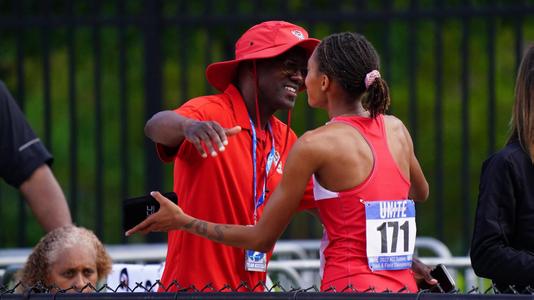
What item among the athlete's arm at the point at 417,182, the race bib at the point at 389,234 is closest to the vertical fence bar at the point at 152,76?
the athlete's arm at the point at 417,182

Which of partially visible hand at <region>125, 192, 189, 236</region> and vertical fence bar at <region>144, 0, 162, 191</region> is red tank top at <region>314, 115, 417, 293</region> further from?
vertical fence bar at <region>144, 0, 162, 191</region>

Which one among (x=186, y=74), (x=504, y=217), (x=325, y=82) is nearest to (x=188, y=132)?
(x=325, y=82)

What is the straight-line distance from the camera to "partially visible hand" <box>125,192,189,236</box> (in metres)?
3.80

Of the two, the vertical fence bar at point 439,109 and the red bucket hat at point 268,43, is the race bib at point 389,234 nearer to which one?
the red bucket hat at point 268,43

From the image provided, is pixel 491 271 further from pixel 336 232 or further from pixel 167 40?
pixel 167 40

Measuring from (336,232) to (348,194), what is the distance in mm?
130

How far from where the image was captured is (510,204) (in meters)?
4.09

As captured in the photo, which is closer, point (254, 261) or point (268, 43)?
point (254, 261)

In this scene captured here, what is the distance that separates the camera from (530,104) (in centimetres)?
409

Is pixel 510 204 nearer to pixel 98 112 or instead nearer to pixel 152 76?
pixel 152 76

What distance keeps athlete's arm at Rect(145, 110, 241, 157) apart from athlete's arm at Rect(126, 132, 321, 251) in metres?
0.23

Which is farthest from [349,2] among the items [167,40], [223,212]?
[223,212]

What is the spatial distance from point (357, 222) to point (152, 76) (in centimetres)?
458

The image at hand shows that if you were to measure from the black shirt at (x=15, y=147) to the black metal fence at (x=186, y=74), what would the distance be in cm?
226
